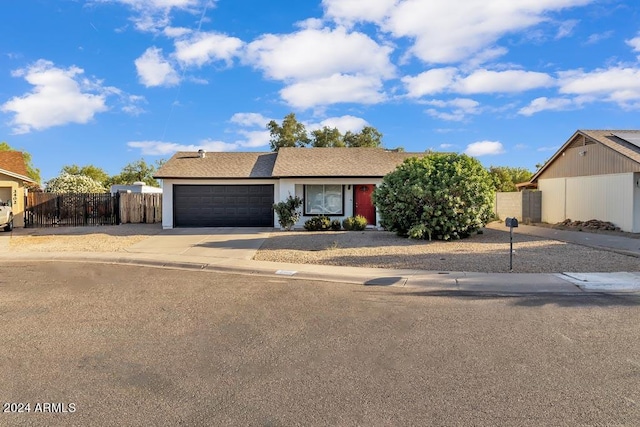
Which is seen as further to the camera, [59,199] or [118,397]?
[59,199]

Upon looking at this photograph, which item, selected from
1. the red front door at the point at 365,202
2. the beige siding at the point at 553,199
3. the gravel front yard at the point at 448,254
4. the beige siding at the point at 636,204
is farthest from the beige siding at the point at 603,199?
the red front door at the point at 365,202

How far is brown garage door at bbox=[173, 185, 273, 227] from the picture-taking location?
22906 mm

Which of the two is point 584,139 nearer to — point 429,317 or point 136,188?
point 429,317

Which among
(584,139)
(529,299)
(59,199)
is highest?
(584,139)

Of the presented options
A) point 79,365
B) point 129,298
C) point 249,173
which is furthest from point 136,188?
point 79,365

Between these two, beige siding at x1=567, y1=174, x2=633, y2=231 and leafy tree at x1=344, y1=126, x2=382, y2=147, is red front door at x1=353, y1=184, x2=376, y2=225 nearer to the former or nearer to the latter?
beige siding at x1=567, y1=174, x2=633, y2=231

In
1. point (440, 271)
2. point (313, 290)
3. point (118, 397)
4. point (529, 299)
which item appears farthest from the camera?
point (440, 271)

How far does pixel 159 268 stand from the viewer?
1160cm

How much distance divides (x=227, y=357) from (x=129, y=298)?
3934 mm

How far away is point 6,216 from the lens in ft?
73.1

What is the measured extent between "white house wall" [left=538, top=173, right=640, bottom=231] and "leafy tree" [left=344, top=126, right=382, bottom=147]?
19.0 metres

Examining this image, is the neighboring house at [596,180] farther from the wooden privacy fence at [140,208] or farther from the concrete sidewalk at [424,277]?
the wooden privacy fence at [140,208]

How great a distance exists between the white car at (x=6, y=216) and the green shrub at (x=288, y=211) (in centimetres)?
1415

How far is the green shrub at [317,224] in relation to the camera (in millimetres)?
21062
